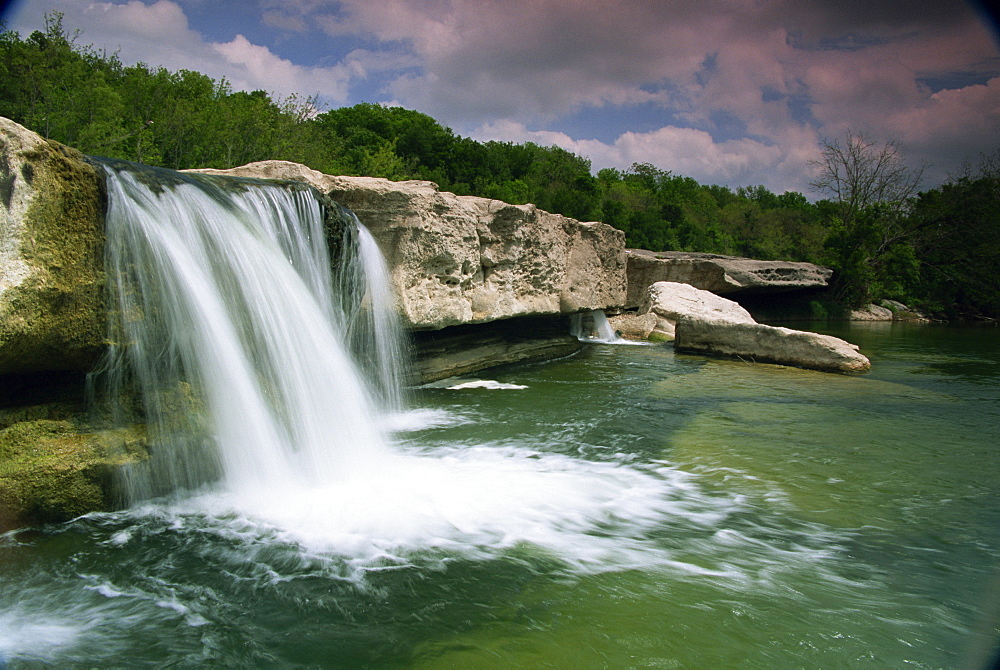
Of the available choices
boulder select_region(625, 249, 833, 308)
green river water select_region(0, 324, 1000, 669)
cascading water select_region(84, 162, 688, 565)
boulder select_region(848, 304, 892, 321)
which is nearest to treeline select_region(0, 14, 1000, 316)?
boulder select_region(848, 304, 892, 321)

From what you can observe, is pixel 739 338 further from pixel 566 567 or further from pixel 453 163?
pixel 453 163

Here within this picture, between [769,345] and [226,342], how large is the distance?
9783mm

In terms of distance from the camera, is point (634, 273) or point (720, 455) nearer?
point (720, 455)

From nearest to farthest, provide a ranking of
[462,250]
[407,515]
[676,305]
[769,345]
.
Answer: [407,515]
[462,250]
[769,345]
[676,305]

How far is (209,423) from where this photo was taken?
173 inches

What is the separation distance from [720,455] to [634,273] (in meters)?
15.8

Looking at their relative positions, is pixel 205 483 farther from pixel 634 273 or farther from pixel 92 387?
pixel 634 273

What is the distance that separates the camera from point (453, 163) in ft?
124

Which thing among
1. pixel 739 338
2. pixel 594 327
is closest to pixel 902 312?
pixel 594 327

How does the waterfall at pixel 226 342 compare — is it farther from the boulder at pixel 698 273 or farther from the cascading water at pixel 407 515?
the boulder at pixel 698 273

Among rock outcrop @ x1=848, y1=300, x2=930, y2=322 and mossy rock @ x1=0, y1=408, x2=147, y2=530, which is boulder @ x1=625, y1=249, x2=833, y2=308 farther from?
mossy rock @ x1=0, y1=408, x2=147, y2=530

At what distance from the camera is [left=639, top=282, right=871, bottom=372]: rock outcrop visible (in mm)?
10289

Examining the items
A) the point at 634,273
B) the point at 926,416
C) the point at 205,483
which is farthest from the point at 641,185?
the point at 205,483

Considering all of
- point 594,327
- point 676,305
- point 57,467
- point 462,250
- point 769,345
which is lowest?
point 769,345
